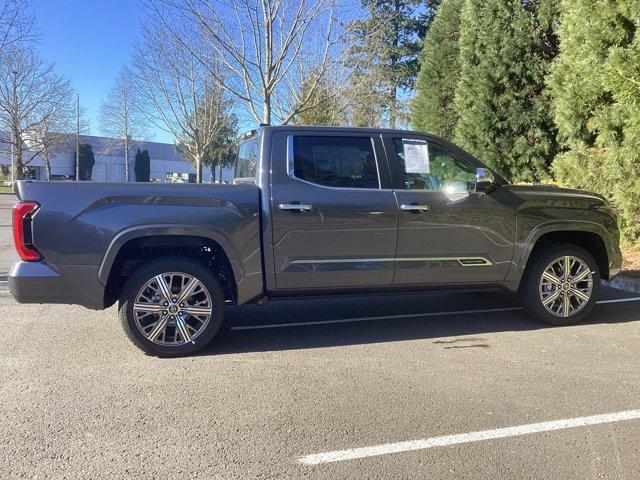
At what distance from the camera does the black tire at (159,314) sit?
455 centimetres

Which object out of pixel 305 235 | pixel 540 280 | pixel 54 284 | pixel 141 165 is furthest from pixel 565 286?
pixel 141 165

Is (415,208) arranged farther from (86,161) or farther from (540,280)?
(86,161)

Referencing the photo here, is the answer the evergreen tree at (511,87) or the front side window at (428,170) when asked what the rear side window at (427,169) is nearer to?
the front side window at (428,170)

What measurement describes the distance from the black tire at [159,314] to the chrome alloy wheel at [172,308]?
26mm

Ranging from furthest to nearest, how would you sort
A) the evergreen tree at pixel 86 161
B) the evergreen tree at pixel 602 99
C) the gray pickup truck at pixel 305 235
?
the evergreen tree at pixel 86 161
the evergreen tree at pixel 602 99
the gray pickup truck at pixel 305 235

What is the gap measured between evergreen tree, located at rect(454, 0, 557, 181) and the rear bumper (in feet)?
32.4

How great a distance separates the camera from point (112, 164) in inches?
2633

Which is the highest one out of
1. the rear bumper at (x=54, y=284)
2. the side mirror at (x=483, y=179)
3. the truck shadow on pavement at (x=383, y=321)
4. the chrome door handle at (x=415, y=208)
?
the side mirror at (x=483, y=179)

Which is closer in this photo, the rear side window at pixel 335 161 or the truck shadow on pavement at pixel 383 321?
the rear side window at pixel 335 161

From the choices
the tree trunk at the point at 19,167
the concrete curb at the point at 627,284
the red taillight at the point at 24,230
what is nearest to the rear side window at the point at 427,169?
the red taillight at the point at 24,230

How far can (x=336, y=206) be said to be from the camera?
4879 mm

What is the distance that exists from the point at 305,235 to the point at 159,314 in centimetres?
143

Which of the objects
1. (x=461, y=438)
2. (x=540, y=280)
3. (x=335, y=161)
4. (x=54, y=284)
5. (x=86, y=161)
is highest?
(x=86, y=161)

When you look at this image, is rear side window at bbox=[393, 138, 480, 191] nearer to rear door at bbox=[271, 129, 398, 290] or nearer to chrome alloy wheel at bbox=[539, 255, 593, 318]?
rear door at bbox=[271, 129, 398, 290]
